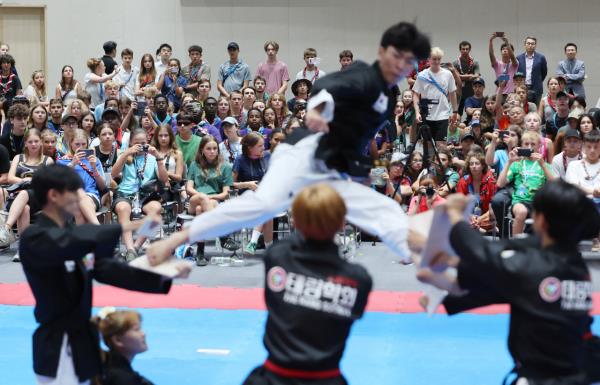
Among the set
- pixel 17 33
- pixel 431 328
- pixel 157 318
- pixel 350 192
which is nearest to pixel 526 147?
pixel 431 328

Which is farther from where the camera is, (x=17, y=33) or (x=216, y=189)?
(x=17, y=33)

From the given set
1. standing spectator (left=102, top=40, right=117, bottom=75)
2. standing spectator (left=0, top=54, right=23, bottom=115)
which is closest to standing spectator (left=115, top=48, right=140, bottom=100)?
standing spectator (left=102, top=40, right=117, bottom=75)

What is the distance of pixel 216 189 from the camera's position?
1034 centimetres

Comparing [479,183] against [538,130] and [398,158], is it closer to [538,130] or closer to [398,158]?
[538,130]

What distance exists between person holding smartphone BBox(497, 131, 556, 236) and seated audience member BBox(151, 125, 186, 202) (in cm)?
390

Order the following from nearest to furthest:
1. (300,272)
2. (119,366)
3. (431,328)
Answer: (300,272), (119,366), (431,328)

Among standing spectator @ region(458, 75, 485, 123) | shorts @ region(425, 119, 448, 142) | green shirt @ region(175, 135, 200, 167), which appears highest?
standing spectator @ region(458, 75, 485, 123)

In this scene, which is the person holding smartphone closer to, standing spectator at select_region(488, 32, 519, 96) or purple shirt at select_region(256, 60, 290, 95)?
standing spectator at select_region(488, 32, 519, 96)

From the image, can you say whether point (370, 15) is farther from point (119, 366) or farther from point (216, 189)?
point (119, 366)

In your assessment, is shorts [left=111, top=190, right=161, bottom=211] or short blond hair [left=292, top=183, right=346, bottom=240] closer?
short blond hair [left=292, top=183, right=346, bottom=240]

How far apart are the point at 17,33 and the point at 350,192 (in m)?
15.3

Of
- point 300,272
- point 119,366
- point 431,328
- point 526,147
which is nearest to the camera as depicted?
point 300,272

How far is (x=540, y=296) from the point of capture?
371cm

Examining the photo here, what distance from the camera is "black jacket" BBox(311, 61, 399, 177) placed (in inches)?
187
